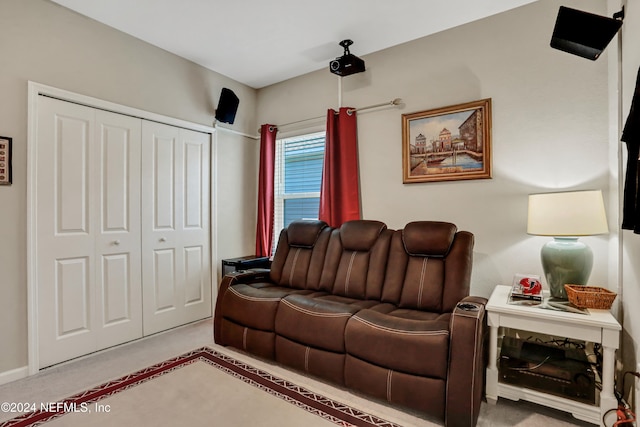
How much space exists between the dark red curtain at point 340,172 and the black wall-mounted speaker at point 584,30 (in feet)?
5.73

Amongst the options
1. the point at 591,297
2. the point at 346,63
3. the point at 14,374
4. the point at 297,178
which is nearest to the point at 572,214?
the point at 591,297

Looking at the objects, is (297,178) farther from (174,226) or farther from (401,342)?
(401,342)

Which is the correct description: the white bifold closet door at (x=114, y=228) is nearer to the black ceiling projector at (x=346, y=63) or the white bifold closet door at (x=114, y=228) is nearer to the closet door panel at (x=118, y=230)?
the closet door panel at (x=118, y=230)

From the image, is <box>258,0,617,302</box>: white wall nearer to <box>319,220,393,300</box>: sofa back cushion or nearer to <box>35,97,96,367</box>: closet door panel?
<box>319,220,393,300</box>: sofa back cushion

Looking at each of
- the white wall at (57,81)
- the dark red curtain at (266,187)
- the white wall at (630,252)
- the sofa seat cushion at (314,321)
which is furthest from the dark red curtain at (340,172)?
the white wall at (630,252)

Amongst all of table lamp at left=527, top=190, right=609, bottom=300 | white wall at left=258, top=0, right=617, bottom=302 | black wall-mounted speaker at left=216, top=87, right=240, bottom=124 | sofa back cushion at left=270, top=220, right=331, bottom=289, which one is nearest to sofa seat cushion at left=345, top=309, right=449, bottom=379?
table lamp at left=527, top=190, right=609, bottom=300

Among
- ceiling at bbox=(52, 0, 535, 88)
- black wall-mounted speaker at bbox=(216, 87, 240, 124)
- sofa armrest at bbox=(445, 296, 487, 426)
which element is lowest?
sofa armrest at bbox=(445, 296, 487, 426)

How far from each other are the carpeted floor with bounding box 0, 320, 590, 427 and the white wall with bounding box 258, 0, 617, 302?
1.18 meters

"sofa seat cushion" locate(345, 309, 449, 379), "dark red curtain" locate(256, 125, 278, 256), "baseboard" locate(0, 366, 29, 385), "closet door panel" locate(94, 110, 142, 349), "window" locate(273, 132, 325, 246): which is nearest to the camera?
"sofa seat cushion" locate(345, 309, 449, 379)

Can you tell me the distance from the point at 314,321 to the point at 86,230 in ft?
6.49

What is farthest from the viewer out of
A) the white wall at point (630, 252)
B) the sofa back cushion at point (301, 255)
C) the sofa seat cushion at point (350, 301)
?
the sofa back cushion at point (301, 255)

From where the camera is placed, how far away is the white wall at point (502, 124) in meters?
2.27

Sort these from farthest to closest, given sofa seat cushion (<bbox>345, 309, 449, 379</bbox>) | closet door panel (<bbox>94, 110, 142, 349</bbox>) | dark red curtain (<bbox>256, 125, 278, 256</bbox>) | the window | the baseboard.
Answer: dark red curtain (<bbox>256, 125, 278, 256</bbox>)
the window
closet door panel (<bbox>94, 110, 142, 349</bbox>)
the baseboard
sofa seat cushion (<bbox>345, 309, 449, 379</bbox>)

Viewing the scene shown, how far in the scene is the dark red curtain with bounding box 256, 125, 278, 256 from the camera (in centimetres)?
390
